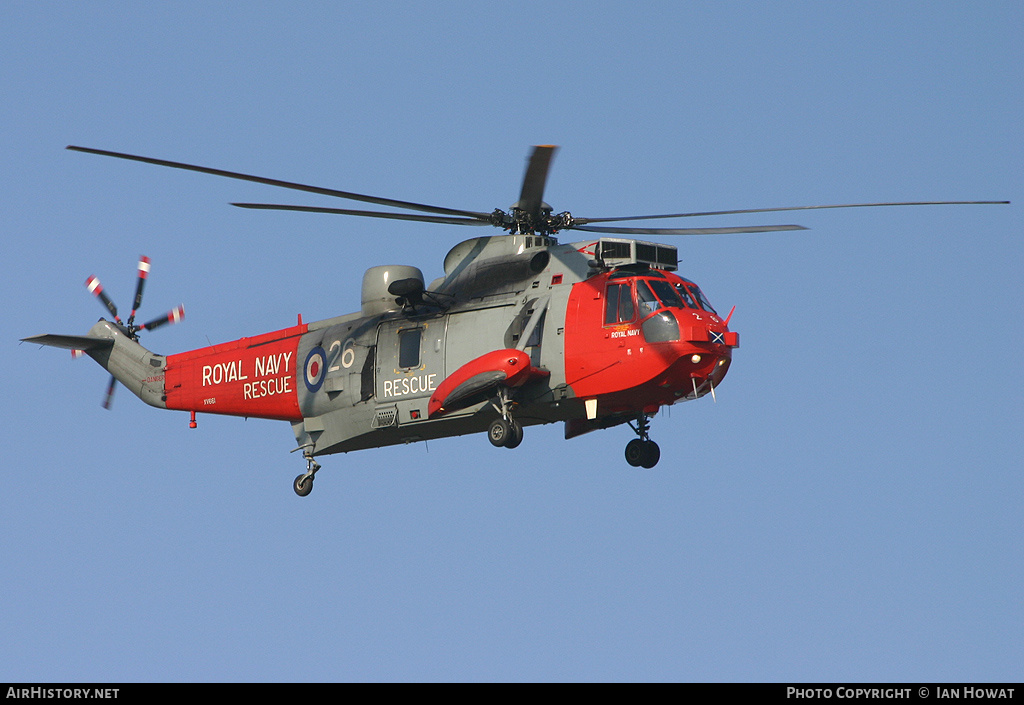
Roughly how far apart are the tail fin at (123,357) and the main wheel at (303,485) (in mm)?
4871

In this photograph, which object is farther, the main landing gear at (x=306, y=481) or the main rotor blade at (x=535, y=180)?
the main landing gear at (x=306, y=481)

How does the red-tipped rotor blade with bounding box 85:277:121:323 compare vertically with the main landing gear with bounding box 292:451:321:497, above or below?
above

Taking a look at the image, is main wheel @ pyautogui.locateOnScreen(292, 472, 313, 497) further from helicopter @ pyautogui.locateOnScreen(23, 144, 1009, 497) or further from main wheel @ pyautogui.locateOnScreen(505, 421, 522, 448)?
main wheel @ pyautogui.locateOnScreen(505, 421, 522, 448)

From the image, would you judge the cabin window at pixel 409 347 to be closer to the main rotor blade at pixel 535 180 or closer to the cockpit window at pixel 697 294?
the main rotor blade at pixel 535 180

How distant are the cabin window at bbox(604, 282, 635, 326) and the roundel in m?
7.34

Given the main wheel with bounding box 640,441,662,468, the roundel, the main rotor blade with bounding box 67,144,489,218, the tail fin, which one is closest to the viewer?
the main rotor blade with bounding box 67,144,489,218

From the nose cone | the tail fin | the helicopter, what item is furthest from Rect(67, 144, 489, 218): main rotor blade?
the tail fin

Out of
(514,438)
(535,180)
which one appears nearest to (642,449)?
(514,438)

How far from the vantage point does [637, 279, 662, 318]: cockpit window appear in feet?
86.4

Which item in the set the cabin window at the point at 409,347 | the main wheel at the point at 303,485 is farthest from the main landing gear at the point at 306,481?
the cabin window at the point at 409,347

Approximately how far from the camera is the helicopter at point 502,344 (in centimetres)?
2628
